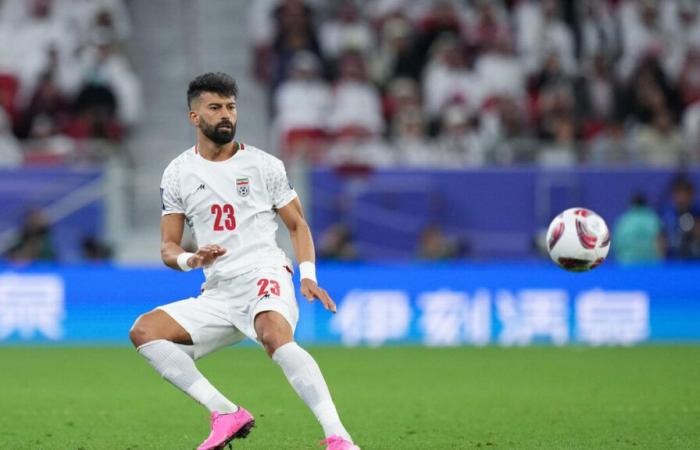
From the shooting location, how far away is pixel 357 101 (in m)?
19.8

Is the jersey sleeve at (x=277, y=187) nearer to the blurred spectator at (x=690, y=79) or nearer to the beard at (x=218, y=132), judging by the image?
the beard at (x=218, y=132)

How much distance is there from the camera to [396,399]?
37.7ft

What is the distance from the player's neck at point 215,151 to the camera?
8172 millimetres

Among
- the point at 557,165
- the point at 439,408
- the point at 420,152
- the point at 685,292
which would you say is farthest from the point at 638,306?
the point at 439,408

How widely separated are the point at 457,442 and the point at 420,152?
34.4 feet

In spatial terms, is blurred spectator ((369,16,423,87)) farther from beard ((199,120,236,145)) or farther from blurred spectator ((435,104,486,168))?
beard ((199,120,236,145))

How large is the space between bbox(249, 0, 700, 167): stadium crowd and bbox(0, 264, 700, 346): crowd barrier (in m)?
2.01

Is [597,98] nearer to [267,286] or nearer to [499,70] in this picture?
[499,70]

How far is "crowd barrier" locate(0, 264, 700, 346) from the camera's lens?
17.1 metres

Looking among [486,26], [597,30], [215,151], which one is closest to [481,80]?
[486,26]

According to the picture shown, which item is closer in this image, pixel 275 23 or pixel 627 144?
pixel 627 144

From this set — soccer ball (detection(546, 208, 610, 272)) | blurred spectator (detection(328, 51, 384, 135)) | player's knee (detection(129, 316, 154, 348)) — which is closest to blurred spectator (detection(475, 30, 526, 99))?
blurred spectator (detection(328, 51, 384, 135))

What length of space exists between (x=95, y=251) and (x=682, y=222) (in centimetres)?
769

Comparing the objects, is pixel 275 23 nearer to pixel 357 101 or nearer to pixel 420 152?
pixel 357 101
